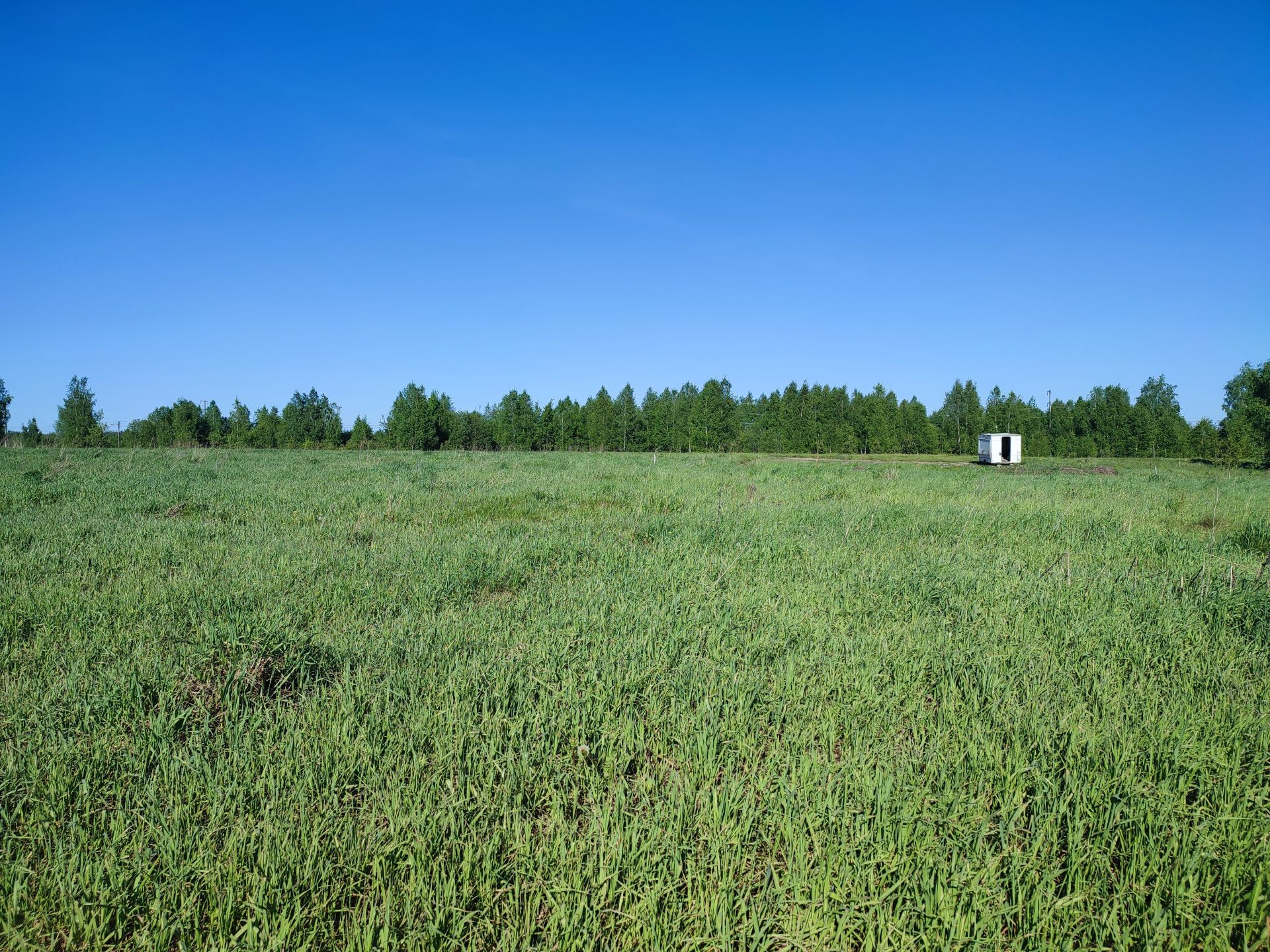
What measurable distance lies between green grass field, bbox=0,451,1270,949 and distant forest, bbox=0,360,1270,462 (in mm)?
70132

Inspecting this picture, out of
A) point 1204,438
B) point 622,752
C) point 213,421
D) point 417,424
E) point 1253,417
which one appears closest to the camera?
point 622,752

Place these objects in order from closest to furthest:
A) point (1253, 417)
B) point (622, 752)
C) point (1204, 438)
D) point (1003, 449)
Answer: point (622, 752) → point (1003, 449) → point (1253, 417) → point (1204, 438)

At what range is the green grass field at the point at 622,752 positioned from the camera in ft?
6.76

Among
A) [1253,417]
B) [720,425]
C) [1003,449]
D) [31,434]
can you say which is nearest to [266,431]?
[31,434]

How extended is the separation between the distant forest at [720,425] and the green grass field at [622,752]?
230 ft

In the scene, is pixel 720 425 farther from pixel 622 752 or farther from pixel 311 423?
pixel 622 752

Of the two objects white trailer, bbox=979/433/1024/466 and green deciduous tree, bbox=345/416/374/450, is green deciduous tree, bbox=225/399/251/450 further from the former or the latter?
white trailer, bbox=979/433/1024/466

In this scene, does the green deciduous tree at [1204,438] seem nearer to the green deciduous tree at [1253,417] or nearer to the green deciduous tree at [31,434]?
the green deciduous tree at [1253,417]

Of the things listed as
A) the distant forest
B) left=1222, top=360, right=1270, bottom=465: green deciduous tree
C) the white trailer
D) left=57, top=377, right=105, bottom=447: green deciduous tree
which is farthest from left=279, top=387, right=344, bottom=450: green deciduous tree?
left=1222, top=360, right=1270, bottom=465: green deciduous tree

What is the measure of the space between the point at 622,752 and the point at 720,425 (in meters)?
80.6

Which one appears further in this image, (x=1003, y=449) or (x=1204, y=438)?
(x=1204, y=438)

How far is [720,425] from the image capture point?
270 feet

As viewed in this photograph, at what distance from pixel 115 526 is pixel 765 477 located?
13.2m

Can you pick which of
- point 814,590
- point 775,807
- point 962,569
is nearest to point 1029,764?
point 775,807
